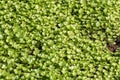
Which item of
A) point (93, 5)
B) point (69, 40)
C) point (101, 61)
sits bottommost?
point (101, 61)

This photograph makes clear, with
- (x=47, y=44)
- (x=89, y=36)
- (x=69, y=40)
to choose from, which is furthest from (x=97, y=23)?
(x=47, y=44)

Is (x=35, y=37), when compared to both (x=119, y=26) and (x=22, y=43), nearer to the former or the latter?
(x=22, y=43)

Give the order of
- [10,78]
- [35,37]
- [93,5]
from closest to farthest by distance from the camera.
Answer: [10,78] → [35,37] → [93,5]

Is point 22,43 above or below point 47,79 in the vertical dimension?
above

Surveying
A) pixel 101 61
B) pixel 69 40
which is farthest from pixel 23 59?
pixel 101 61

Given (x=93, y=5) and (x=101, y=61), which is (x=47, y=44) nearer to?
(x=101, y=61)

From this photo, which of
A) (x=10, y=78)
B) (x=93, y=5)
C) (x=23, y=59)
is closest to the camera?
(x=10, y=78)

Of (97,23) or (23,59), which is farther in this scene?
(97,23)
